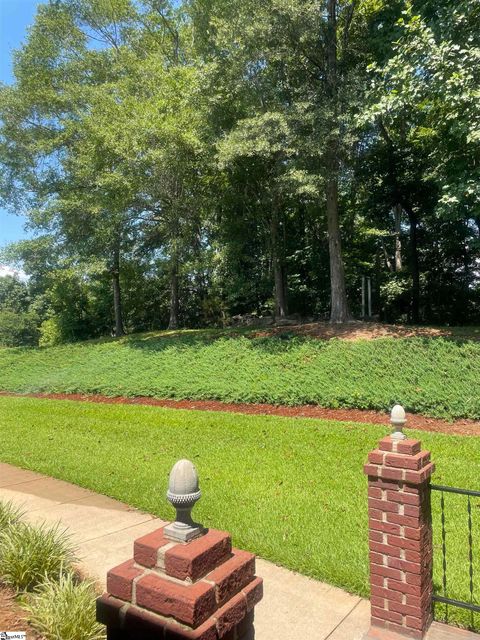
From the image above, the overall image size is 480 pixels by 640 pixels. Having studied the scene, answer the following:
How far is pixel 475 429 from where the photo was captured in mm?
7598

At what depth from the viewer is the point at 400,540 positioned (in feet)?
9.32

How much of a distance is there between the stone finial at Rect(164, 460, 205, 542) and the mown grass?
204 cm

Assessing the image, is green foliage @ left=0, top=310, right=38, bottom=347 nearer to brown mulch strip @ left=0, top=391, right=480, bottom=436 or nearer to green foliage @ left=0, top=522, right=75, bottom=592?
brown mulch strip @ left=0, top=391, right=480, bottom=436

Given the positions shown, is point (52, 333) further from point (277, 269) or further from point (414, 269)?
point (414, 269)

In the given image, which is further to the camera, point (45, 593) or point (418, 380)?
point (418, 380)

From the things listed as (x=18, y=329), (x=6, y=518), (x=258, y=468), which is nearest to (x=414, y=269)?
(x=258, y=468)

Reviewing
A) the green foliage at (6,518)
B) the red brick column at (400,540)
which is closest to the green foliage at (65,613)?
the green foliage at (6,518)

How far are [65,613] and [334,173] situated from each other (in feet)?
40.1

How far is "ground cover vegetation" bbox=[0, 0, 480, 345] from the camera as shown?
39.3ft

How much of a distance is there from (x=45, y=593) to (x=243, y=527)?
1.82 metres

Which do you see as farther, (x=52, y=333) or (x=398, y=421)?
(x=52, y=333)

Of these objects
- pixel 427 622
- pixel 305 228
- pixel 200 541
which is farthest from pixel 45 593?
pixel 305 228

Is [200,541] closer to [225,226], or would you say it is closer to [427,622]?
[427,622]

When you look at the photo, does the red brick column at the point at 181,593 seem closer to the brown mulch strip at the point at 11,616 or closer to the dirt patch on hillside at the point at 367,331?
the brown mulch strip at the point at 11,616
